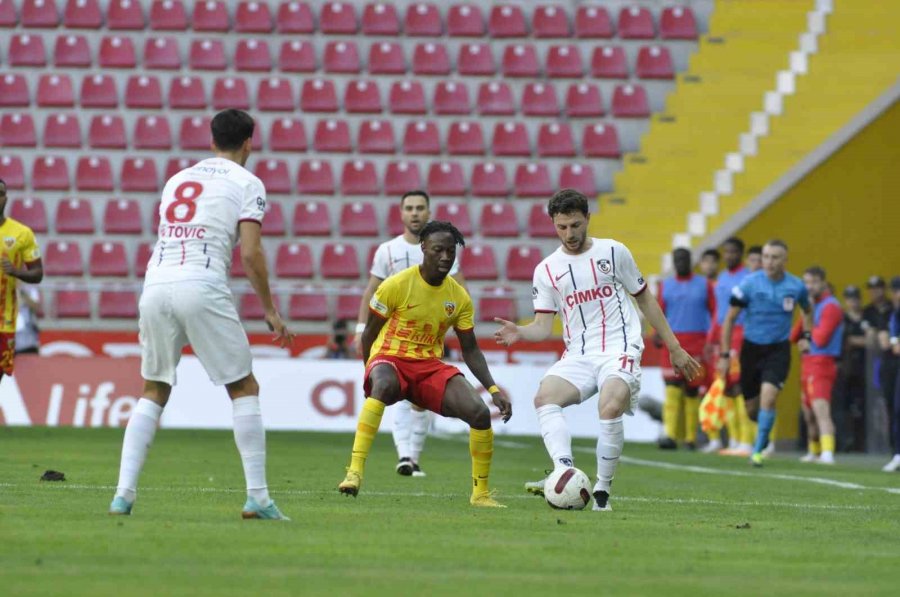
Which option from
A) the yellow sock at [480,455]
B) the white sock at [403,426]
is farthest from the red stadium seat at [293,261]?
the yellow sock at [480,455]

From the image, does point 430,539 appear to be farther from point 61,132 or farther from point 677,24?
point 677,24

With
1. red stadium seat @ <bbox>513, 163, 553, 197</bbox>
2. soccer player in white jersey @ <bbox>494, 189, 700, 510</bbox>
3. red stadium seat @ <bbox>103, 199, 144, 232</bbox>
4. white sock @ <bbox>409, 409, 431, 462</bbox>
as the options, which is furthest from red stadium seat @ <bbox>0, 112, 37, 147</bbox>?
soccer player in white jersey @ <bbox>494, 189, 700, 510</bbox>

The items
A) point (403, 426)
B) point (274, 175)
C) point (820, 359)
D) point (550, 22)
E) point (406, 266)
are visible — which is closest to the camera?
point (403, 426)

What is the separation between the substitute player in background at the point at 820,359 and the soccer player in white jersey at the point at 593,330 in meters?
9.00

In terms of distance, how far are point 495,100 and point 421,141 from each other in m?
1.74

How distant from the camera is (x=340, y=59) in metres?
29.7

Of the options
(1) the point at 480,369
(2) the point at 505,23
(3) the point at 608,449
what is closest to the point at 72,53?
(2) the point at 505,23

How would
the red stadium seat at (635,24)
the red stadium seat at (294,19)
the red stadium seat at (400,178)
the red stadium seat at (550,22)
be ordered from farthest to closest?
the red stadium seat at (635,24), the red stadium seat at (550,22), the red stadium seat at (294,19), the red stadium seat at (400,178)

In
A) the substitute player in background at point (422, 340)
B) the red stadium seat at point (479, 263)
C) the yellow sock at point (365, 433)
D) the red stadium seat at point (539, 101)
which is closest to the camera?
the yellow sock at point (365, 433)

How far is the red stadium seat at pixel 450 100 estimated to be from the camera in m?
29.2

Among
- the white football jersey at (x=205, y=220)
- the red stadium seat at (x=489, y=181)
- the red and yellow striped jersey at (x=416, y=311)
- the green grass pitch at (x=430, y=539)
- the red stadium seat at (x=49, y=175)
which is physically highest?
the red stadium seat at (x=489, y=181)

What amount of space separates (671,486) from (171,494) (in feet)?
14.4

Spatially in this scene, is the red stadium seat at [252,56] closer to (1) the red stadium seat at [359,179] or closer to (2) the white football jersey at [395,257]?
(1) the red stadium seat at [359,179]

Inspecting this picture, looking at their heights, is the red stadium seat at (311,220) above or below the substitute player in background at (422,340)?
above
